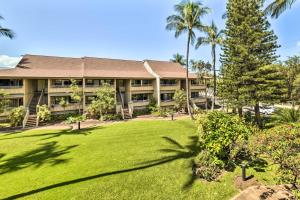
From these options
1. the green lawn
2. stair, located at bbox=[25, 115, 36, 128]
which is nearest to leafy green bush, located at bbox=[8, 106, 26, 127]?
stair, located at bbox=[25, 115, 36, 128]

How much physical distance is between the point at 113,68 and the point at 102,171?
94.8ft

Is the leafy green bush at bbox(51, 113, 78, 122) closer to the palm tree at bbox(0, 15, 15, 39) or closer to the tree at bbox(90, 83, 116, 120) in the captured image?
the tree at bbox(90, 83, 116, 120)

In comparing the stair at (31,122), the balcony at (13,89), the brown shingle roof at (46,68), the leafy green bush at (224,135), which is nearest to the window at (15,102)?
the balcony at (13,89)

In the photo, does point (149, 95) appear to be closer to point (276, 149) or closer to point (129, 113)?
point (129, 113)

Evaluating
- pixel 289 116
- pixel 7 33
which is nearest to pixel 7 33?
pixel 7 33

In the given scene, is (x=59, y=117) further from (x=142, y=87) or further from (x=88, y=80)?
(x=142, y=87)

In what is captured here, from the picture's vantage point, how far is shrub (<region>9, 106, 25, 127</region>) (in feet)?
86.3

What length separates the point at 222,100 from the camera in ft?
96.9

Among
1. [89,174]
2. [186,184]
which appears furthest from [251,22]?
[89,174]

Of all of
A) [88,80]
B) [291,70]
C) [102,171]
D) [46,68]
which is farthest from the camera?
[291,70]

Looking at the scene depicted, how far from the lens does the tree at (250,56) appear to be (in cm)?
2456

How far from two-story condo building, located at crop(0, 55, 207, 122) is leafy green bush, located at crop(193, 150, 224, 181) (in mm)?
22701

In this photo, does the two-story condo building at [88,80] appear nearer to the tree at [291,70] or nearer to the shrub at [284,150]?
the tree at [291,70]

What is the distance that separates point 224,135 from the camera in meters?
12.1
